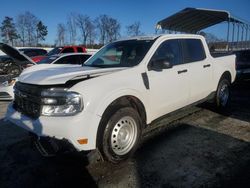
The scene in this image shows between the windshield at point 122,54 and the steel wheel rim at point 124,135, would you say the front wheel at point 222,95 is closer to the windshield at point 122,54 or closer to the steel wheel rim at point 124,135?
the windshield at point 122,54

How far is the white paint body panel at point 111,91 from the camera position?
3252 mm

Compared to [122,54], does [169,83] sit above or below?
below

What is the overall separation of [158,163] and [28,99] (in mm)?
2105

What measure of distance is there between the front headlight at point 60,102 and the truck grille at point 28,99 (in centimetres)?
14

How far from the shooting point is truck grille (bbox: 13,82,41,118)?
11.4 ft

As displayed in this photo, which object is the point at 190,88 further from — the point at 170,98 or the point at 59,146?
the point at 59,146

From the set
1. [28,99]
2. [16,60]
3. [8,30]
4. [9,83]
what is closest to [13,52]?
[16,60]

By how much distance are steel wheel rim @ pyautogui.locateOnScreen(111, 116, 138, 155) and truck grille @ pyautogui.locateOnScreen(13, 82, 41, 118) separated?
1.12 m

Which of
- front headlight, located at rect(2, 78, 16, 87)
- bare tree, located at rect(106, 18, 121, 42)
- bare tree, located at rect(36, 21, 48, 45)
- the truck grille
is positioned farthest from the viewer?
bare tree, located at rect(36, 21, 48, 45)

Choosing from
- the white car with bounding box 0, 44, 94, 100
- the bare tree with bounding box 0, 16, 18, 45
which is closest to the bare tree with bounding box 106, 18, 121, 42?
the bare tree with bounding box 0, 16, 18, 45

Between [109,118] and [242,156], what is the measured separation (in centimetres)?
215

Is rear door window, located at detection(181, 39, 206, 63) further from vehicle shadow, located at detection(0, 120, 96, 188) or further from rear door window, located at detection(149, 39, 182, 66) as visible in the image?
vehicle shadow, located at detection(0, 120, 96, 188)

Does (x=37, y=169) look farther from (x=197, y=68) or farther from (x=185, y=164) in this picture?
(x=197, y=68)

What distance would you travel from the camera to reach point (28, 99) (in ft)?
12.1
